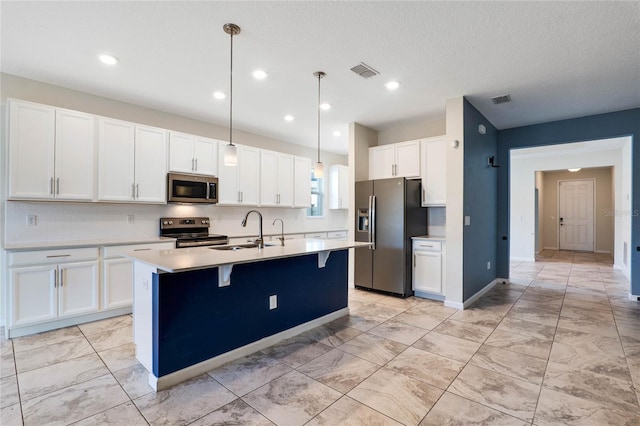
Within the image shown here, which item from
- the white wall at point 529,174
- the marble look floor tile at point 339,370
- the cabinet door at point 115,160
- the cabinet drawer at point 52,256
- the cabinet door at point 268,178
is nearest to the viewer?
the marble look floor tile at point 339,370

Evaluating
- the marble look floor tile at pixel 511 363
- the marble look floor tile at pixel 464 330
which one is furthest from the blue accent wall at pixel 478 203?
the marble look floor tile at pixel 511 363

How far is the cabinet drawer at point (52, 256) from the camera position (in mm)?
2967

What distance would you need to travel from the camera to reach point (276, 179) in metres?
5.53

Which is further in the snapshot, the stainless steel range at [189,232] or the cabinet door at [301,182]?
the cabinet door at [301,182]

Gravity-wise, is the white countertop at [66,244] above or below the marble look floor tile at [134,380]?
above

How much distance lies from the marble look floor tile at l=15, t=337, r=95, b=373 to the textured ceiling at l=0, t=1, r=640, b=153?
2639 millimetres

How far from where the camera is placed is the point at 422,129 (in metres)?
4.95

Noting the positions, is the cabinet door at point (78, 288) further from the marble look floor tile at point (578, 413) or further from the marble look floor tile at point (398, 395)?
the marble look floor tile at point (578, 413)

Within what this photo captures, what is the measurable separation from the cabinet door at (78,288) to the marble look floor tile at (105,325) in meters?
0.14

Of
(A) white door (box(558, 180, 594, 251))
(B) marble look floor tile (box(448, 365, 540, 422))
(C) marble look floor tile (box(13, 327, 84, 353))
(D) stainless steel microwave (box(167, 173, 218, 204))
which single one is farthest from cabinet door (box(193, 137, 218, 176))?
(A) white door (box(558, 180, 594, 251))

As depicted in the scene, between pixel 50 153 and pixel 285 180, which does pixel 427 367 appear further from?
pixel 50 153

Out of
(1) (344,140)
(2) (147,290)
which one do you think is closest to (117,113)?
(2) (147,290)

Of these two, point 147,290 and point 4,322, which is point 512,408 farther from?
point 4,322

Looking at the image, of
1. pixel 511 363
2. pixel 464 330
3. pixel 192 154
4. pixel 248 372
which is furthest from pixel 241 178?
pixel 511 363
